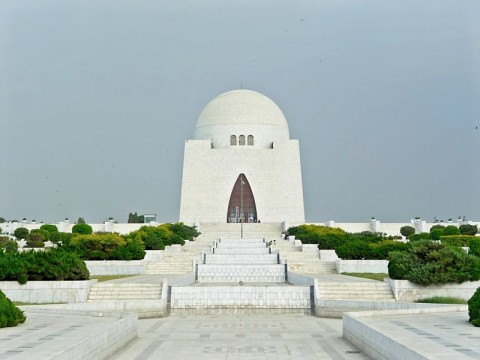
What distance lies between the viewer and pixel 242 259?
21656 millimetres

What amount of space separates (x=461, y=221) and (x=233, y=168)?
1285 cm

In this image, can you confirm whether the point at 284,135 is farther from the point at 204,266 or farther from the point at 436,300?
the point at 436,300

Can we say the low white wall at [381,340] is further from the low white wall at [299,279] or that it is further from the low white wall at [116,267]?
the low white wall at [116,267]

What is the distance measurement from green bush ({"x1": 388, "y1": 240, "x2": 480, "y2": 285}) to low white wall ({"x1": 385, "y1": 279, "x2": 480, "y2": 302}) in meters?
0.10

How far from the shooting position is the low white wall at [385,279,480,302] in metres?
13.8

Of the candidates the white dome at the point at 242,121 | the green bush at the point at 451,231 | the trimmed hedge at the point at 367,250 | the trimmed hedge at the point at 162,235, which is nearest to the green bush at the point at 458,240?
the green bush at the point at 451,231

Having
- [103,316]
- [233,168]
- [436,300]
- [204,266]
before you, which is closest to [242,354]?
[103,316]

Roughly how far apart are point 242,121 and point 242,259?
61.1 feet

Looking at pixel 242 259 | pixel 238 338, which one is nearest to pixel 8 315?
pixel 238 338

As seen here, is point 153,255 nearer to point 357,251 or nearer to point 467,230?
point 357,251

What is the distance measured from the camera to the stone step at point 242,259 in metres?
21.2

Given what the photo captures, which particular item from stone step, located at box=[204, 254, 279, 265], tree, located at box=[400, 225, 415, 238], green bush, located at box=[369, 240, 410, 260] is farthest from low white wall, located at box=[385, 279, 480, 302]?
tree, located at box=[400, 225, 415, 238]

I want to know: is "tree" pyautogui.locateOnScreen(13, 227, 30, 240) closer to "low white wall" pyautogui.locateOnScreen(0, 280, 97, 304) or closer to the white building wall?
the white building wall

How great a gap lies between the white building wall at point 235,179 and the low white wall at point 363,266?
1878 centimetres
